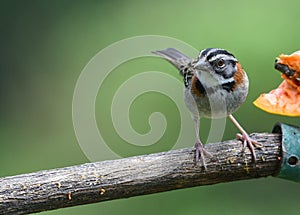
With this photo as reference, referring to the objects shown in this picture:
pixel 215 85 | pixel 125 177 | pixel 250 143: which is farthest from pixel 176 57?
pixel 125 177

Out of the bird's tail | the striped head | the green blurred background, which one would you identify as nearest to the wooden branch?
the striped head

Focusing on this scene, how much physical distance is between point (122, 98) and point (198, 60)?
2.32 metres

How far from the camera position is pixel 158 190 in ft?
9.20

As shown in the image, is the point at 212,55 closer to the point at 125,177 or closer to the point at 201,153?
the point at 201,153

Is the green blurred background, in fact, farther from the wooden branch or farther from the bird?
the wooden branch

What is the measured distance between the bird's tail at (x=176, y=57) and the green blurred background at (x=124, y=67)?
1304 millimetres

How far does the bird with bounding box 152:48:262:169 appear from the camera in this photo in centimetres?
300

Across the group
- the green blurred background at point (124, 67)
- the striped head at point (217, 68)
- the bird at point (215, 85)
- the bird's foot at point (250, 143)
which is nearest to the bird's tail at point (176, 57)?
the bird at point (215, 85)

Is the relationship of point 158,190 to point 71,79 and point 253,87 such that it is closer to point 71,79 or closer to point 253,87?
point 253,87

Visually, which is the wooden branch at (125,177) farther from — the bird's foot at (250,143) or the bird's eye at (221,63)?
the bird's eye at (221,63)

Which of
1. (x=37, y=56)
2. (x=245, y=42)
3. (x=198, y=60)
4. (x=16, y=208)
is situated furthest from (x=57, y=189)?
(x=37, y=56)

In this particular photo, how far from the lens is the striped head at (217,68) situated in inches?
118

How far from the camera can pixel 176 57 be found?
3.71 meters

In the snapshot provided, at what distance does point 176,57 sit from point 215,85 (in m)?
0.65
